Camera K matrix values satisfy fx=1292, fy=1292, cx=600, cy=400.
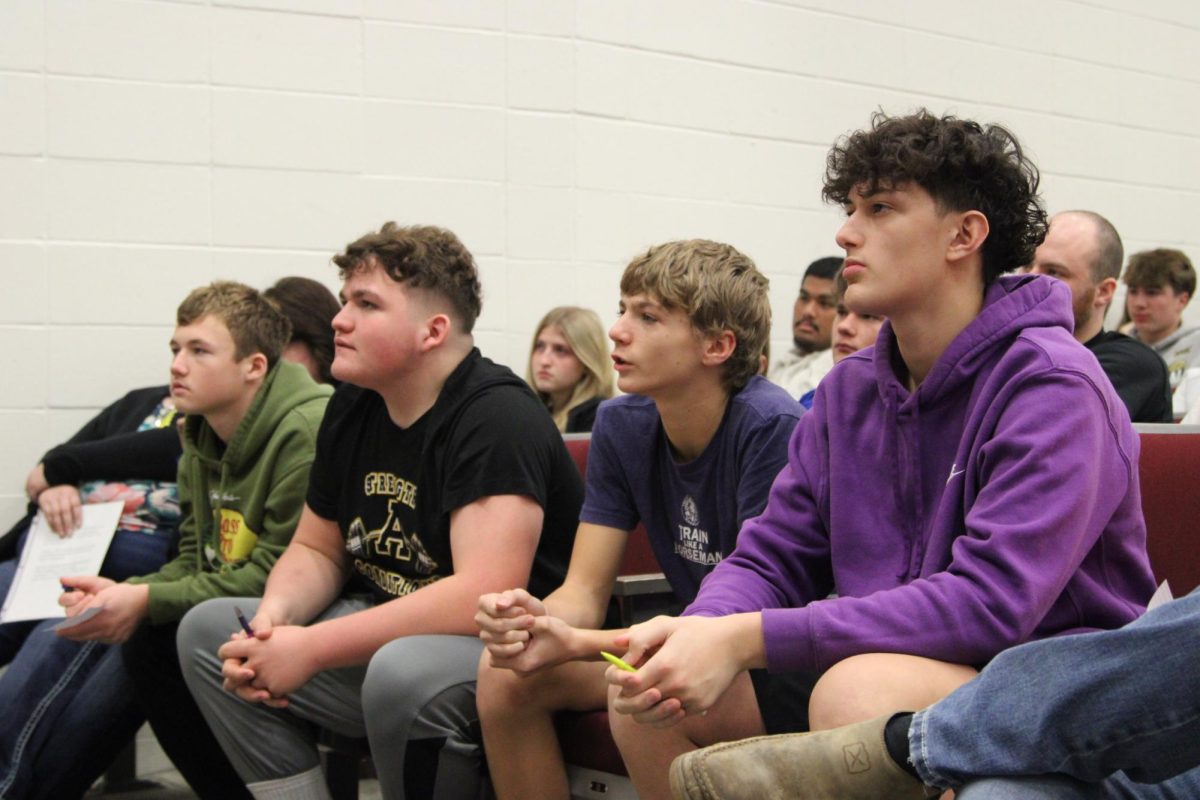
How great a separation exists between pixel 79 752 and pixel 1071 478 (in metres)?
2.01

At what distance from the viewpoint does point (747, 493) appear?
1.85m

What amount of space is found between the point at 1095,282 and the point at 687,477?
1.48 metres

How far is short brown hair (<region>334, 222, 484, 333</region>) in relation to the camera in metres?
2.29

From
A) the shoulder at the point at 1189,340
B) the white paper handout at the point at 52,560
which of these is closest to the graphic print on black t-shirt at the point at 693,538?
the white paper handout at the point at 52,560

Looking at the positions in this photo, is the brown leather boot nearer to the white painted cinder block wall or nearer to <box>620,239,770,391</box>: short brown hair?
<box>620,239,770,391</box>: short brown hair

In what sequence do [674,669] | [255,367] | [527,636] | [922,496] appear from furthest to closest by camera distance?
[255,367], [527,636], [922,496], [674,669]

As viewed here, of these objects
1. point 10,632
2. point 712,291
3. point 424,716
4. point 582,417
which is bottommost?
point 10,632

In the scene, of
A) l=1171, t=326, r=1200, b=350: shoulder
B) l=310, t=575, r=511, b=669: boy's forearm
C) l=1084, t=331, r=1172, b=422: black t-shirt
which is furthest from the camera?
l=1171, t=326, r=1200, b=350: shoulder

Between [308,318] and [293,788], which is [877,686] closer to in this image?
[293,788]

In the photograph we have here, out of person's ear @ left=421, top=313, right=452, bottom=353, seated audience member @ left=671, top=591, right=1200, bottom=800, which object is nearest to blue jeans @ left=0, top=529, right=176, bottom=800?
person's ear @ left=421, top=313, right=452, bottom=353

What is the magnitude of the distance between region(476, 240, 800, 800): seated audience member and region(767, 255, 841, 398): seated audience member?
160cm

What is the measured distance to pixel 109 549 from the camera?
9.05ft

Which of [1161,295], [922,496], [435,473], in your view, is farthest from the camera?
[1161,295]

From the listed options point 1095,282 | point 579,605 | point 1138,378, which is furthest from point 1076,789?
point 1095,282
